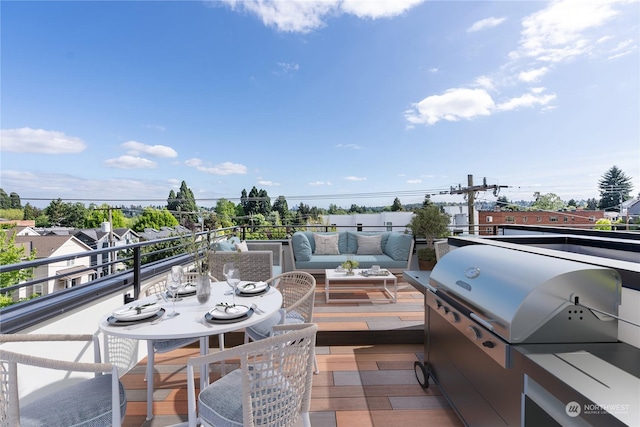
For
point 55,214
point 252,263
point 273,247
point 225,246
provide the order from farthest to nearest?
point 55,214 → point 273,247 → point 225,246 → point 252,263

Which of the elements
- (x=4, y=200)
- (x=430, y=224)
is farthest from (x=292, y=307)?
(x=4, y=200)

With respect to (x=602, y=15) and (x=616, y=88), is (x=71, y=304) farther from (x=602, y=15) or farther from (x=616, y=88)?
(x=616, y=88)

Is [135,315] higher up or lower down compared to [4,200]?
lower down

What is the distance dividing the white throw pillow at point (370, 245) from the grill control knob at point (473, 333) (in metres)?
3.67

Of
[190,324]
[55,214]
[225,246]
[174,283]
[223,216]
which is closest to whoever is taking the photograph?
[190,324]

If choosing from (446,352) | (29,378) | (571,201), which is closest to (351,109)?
(446,352)

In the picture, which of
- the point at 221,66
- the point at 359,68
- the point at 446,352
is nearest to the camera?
the point at 446,352

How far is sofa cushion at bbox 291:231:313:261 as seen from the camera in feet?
14.9

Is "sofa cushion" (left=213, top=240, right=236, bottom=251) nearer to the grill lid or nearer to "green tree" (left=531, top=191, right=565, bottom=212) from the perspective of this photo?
the grill lid

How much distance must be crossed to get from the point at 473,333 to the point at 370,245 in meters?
3.75

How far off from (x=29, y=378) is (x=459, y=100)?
944cm

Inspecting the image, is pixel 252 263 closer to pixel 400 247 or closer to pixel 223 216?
pixel 223 216

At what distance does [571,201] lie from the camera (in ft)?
82.3

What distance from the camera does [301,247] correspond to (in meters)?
4.57
